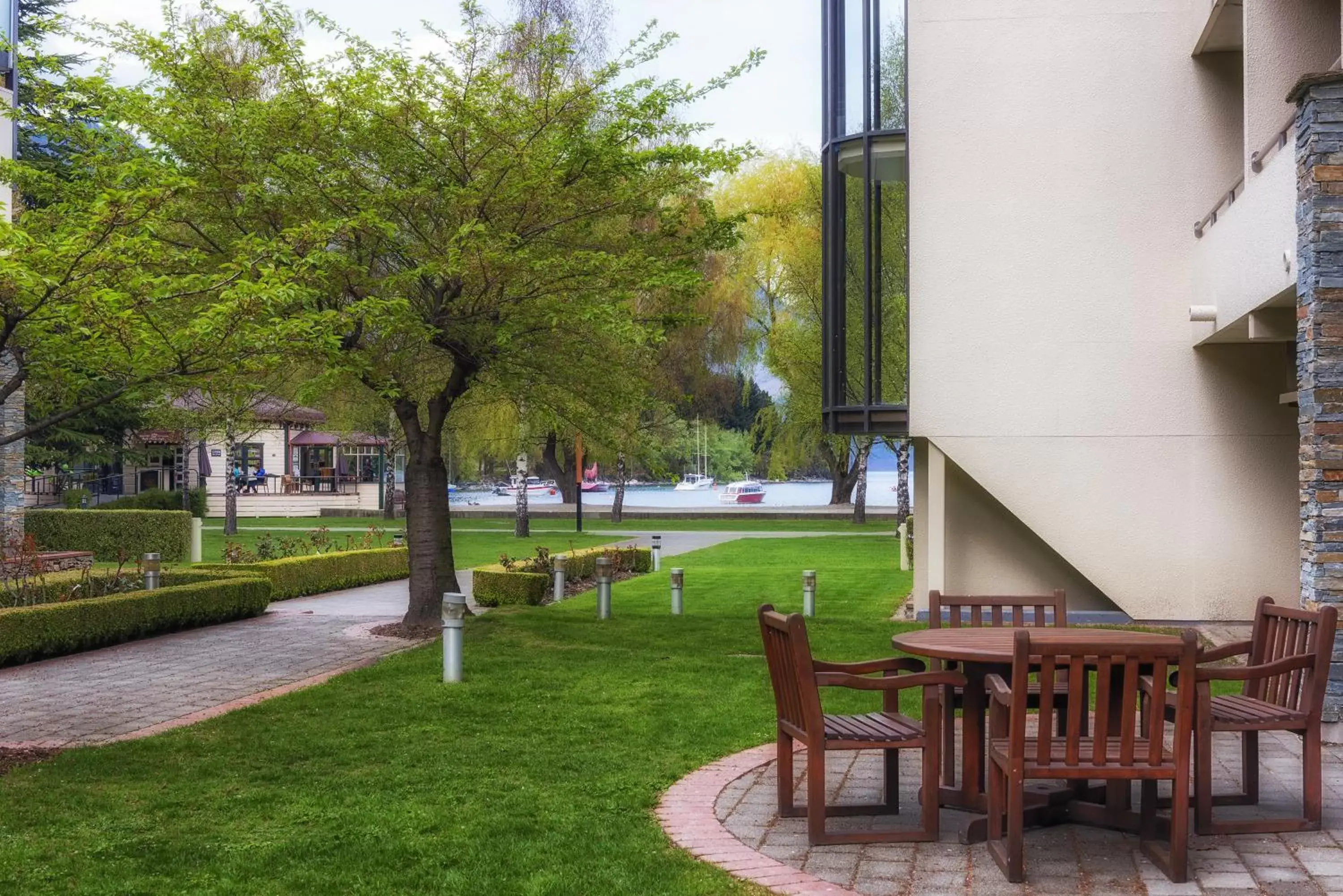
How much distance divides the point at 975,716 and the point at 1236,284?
26.9ft

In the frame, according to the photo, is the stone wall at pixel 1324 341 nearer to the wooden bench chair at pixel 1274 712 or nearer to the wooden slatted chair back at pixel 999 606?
the wooden slatted chair back at pixel 999 606

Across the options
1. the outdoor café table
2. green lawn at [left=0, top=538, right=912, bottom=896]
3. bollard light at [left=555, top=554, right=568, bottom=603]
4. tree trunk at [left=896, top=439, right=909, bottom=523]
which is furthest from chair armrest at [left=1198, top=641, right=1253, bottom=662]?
tree trunk at [left=896, top=439, right=909, bottom=523]

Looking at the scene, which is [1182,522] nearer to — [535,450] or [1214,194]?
[1214,194]

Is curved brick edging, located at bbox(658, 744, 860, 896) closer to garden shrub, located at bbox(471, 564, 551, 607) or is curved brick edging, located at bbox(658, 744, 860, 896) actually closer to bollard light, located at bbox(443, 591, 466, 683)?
bollard light, located at bbox(443, 591, 466, 683)

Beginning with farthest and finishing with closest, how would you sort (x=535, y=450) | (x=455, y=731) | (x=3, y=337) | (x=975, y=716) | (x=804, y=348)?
1. (x=535, y=450)
2. (x=804, y=348)
3. (x=455, y=731)
4. (x=3, y=337)
5. (x=975, y=716)

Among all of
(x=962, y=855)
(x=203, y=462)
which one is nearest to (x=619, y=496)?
(x=203, y=462)

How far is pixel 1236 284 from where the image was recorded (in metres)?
13.0

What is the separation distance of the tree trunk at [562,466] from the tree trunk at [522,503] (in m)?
8.90

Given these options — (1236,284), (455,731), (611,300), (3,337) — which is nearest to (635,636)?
(611,300)

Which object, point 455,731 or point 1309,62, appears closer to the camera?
point 455,731

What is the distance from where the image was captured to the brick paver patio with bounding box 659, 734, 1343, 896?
5305 millimetres

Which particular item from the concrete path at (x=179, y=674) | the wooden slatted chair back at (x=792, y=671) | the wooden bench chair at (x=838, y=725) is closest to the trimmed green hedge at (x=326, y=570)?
the concrete path at (x=179, y=674)

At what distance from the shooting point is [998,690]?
573cm

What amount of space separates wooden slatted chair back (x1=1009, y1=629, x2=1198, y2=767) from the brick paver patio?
1.52ft
